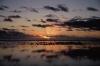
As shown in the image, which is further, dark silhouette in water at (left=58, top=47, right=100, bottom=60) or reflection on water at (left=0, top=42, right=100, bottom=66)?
dark silhouette in water at (left=58, top=47, right=100, bottom=60)

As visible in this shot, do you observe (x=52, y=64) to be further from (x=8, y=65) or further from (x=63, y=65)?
(x=8, y=65)

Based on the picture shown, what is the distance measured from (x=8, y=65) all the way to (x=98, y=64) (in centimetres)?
858

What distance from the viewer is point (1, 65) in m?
21.1

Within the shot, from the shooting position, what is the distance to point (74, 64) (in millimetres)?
22391

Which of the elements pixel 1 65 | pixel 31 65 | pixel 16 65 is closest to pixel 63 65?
pixel 31 65

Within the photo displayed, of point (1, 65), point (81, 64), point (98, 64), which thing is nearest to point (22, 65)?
point (1, 65)

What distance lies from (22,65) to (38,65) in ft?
4.97

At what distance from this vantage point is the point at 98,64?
72.4 feet

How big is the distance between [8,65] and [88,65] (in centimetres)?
757

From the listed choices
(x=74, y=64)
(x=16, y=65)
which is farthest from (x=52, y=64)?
(x=16, y=65)

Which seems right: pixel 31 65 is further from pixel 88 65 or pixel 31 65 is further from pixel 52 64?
pixel 88 65

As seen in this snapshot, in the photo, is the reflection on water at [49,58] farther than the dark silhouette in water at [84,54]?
No

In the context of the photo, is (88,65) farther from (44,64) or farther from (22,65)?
(22,65)

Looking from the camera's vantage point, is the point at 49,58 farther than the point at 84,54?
No
